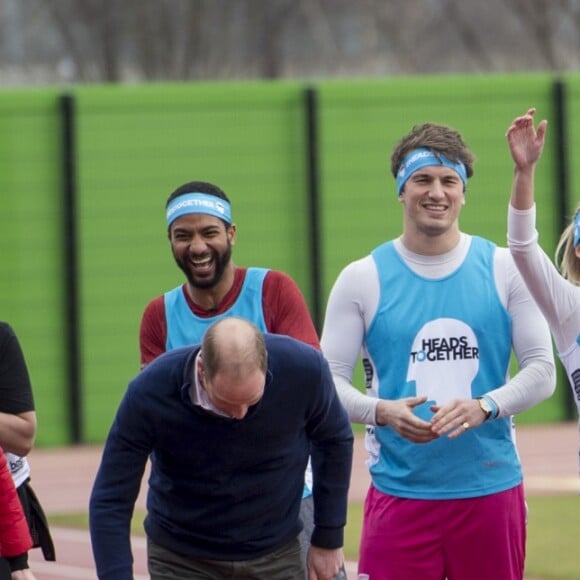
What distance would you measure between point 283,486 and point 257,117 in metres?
10.7

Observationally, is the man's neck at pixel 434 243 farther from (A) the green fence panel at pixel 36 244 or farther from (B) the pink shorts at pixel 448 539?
(A) the green fence panel at pixel 36 244

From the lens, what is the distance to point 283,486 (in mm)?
5863

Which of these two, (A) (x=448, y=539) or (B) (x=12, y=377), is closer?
(A) (x=448, y=539)

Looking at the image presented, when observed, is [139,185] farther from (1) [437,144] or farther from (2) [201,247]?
(1) [437,144]

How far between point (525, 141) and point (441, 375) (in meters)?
0.86

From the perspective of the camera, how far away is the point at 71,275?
52.6 ft

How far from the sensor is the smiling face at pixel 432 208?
6.48 meters

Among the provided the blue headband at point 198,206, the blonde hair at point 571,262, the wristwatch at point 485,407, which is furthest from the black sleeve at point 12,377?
the blonde hair at point 571,262

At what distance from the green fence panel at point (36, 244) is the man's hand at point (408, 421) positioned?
988 cm

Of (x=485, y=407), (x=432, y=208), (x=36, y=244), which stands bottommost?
(x=485, y=407)

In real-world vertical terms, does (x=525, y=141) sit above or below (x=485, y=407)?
above

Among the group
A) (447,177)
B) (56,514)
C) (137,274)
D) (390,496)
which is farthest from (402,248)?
(137,274)

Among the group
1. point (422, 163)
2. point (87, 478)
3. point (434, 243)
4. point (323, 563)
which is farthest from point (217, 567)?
point (87, 478)

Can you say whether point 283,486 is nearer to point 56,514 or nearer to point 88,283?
point 56,514
